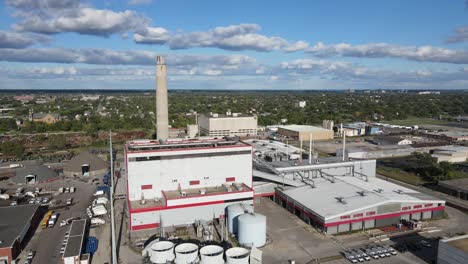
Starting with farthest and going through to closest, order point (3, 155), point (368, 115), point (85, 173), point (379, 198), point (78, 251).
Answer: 1. point (368, 115)
2. point (3, 155)
3. point (85, 173)
4. point (379, 198)
5. point (78, 251)

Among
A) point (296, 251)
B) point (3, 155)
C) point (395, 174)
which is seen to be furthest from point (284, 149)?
point (3, 155)

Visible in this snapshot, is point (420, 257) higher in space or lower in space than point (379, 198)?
lower

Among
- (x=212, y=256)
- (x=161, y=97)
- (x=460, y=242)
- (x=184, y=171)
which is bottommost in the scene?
(x=212, y=256)

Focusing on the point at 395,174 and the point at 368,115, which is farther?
the point at 368,115

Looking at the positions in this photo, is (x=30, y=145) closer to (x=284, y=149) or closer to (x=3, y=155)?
(x=3, y=155)

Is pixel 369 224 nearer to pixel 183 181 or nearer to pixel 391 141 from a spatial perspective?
pixel 183 181

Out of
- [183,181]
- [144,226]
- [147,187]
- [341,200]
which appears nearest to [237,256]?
[144,226]

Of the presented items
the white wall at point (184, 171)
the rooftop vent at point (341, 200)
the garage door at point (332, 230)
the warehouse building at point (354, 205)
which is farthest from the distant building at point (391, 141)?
the garage door at point (332, 230)

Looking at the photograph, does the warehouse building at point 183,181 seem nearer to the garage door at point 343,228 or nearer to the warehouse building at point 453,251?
the garage door at point 343,228
